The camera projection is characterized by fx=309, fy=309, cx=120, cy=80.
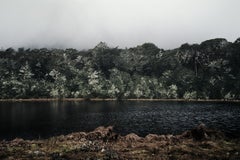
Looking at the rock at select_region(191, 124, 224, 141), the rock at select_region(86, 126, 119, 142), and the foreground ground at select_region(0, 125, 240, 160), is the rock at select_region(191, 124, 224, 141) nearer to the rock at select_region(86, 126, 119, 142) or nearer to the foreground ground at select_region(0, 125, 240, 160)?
the foreground ground at select_region(0, 125, 240, 160)

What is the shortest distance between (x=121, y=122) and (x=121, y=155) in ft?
179

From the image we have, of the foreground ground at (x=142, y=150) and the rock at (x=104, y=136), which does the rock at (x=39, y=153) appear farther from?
the rock at (x=104, y=136)

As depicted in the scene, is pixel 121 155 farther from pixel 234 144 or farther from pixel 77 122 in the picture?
pixel 77 122

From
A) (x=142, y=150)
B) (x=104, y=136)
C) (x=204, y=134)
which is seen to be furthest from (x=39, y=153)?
(x=204, y=134)

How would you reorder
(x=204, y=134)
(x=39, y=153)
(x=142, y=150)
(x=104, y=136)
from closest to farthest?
(x=39, y=153), (x=142, y=150), (x=204, y=134), (x=104, y=136)

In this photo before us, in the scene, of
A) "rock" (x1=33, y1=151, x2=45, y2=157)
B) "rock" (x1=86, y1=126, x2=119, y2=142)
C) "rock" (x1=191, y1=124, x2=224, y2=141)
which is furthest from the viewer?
"rock" (x1=86, y1=126, x2=119, y2=142)

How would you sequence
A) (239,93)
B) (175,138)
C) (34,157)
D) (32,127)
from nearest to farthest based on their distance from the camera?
(34,157), (175,138), (32,127), (239,93)

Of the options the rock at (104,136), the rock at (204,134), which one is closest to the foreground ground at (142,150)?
the rock at (204,134)

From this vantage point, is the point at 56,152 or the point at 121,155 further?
the point at 56,152

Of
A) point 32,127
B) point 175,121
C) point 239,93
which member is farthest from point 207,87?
point 32,127

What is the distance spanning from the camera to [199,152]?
36781 millimetres

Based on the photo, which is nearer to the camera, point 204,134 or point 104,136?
point 204,134

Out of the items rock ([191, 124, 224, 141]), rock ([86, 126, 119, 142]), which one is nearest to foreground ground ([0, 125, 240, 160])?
rock ([191, 124, 224, 141])

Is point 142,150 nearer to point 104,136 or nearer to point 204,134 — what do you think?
point 104,136
